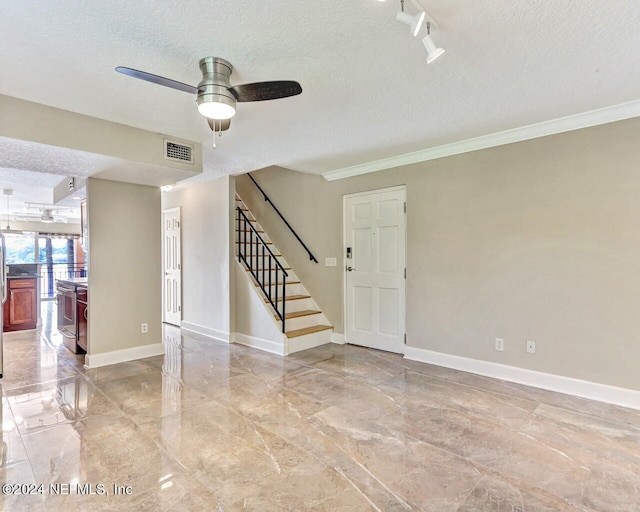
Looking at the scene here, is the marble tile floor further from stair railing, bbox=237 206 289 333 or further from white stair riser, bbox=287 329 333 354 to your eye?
stair railing, bbox=237 206 289 333

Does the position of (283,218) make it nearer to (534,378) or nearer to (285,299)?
(285,299)

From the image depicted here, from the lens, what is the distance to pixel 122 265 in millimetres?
4270

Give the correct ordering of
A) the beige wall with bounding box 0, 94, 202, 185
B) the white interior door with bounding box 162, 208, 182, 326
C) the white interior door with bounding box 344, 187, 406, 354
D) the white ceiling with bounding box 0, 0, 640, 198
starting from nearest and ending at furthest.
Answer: the white ceiling with bounding box 0, 0, 640, 198 < the beige wall with bounding box 0, 94, 202, 185 < the white interior door with bounding box 344, 187, 406, 354 < the white interior door with bounding box 162, 208, 182, 326

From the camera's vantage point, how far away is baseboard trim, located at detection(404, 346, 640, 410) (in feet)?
9.68

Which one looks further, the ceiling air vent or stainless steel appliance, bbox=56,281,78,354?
stainless steel appliance, bbox=56,281,78,354

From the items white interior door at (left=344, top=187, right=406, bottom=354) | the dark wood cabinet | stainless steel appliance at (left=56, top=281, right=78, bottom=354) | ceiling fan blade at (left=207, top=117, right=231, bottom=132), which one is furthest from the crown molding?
the dark wood cabinet

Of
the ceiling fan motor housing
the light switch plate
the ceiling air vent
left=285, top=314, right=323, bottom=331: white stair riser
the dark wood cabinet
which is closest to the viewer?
the ceiling fan motor housing

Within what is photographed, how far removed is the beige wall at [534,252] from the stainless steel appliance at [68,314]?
4151 millimetres

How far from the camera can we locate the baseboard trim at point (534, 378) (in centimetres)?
295

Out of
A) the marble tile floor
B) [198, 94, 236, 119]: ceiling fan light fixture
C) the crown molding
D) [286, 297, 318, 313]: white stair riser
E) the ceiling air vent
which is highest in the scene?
the crown molding

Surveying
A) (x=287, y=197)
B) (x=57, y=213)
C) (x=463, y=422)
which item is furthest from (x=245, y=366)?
(x=57, y=213)

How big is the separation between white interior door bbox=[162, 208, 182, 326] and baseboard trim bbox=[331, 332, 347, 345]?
2719mm

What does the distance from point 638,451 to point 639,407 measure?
81 cm

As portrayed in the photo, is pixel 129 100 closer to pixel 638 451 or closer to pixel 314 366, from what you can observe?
pixel 314 366
